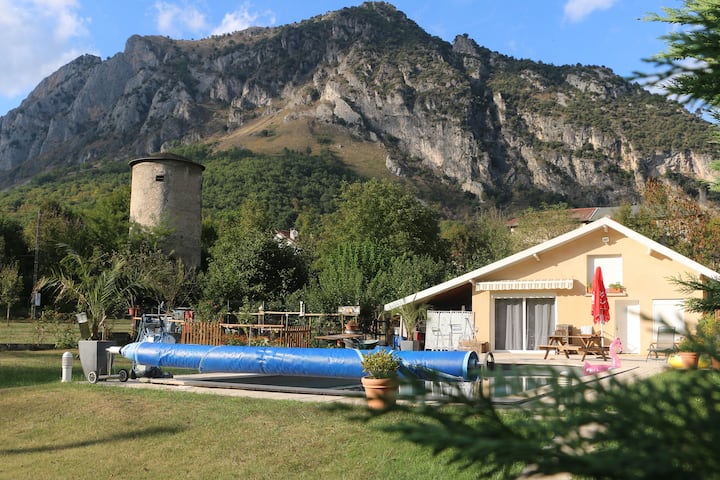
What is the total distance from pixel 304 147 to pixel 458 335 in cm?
12955

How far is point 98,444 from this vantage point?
9.34m

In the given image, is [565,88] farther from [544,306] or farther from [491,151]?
[544,306]

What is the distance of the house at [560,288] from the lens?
892 inches

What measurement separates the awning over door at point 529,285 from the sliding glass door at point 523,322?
0.86 m

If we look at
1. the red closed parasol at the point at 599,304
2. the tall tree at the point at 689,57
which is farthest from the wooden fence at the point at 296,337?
the tall tree at the point at 689,57

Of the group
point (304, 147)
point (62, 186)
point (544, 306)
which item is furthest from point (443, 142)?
point (544, 306)

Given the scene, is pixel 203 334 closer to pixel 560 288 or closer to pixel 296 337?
pixel 296 337

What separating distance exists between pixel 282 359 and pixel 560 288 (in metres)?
13.9

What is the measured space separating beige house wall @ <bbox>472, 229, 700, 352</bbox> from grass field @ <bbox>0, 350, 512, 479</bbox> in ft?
49.7

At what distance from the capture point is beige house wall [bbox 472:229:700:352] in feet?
74.4

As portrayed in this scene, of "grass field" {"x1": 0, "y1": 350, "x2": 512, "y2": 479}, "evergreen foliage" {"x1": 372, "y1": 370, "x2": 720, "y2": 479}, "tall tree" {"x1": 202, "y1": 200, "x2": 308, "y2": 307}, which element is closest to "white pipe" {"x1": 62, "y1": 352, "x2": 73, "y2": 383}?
"grass field" {"x1": 0, "y1": 350, "x2": 512, "y2": 479}

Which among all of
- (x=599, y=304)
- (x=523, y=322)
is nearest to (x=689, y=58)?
(x=599, y=304)

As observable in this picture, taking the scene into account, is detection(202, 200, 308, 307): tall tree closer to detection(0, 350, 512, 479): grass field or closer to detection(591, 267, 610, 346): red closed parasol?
detection(591, 267, 610, 346): red closed parasol

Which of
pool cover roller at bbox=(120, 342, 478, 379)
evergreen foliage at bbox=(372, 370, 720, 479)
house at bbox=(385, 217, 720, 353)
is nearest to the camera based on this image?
evergreen foliage at bbox=(372, 370, 720, 479)
